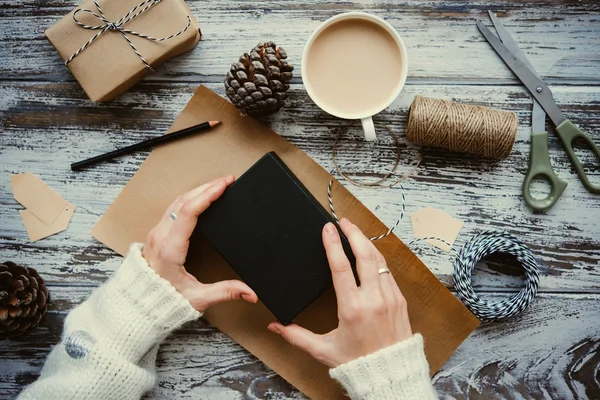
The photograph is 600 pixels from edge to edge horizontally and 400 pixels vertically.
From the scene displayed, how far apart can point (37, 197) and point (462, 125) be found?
83 centimetres

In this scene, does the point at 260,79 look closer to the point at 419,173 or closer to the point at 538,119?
the point at 419,173

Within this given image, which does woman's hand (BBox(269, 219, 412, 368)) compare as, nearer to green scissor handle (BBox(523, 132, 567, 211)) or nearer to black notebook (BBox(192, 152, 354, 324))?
black notebook (BBox(192, 152, 354, 324))

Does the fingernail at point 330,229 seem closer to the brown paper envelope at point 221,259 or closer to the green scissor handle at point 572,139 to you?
the brown paper envelope at point 221,259

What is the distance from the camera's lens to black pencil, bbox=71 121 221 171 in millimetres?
932

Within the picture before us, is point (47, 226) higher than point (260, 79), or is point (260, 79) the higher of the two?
point (260, 79)

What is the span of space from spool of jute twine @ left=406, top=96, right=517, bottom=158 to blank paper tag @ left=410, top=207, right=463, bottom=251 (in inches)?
5.5

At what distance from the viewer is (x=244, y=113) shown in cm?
92

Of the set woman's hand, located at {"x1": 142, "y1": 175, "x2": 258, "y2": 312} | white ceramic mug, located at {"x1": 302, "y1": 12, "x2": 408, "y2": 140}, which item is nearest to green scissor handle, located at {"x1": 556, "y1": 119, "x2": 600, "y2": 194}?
white ceramic mug, located at {"x1": 302, "y1": 12, "x2": 408, "y2": 140}

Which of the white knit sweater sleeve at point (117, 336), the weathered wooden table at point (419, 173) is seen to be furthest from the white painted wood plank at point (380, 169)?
the white knit sweater sleeve at point (117, 336)

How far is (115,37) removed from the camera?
2.94 ft

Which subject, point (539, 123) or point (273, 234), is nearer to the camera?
point (273, 234)

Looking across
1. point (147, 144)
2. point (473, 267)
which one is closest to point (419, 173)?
→ point (473, 267)

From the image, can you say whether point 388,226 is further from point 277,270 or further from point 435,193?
point 277,270

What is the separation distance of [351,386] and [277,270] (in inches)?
8.9
